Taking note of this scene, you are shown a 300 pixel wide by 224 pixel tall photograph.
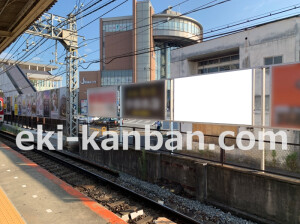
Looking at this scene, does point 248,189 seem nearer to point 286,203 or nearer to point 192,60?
point 286,203

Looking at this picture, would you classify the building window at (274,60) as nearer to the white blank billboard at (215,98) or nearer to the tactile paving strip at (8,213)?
the white blank billboard at (215,98)

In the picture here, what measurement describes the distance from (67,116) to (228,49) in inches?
461

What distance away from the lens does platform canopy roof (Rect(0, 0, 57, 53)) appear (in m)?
7.82

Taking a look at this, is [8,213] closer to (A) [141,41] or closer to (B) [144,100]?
(B) [144,100]

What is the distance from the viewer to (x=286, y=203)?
5.38 metres

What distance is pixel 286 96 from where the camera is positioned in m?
6.02

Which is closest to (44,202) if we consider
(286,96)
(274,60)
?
(286,96)

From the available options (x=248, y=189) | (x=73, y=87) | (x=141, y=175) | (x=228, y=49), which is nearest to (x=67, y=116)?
(x=73, y=87)

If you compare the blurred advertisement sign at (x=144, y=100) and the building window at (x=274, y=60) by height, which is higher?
the building window at (x=274, y=60)

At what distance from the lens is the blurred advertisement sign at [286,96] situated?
5.83 metres

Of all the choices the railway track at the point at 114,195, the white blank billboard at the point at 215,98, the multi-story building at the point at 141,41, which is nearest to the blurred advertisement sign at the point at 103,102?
the railway track at the point at 114,195

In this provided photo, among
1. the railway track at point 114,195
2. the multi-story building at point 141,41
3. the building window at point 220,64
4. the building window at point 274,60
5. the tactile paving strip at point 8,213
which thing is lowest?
the railway track at point 114,195

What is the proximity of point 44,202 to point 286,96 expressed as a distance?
689cm

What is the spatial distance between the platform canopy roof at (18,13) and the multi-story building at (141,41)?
56865mm
